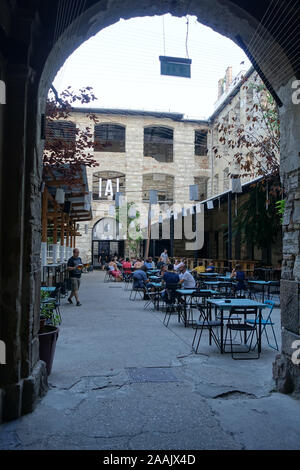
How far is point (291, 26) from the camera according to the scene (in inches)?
152

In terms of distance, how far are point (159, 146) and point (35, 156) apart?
90.0ft

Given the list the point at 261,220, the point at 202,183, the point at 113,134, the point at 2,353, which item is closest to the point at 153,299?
the point at 261,220

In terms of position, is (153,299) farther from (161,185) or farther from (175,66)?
(161,185)

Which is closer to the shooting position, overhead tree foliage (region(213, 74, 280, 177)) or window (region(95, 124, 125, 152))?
overhead tree foliage (region(213, 74, 280, 177))

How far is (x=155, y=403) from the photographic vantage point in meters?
3.62

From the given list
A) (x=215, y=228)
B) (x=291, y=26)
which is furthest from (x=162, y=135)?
(x=291, y=26)

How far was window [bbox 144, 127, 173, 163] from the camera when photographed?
29828 millimetres

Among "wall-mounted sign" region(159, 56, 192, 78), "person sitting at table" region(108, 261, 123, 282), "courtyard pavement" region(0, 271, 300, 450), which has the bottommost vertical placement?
"courtyard pavement" region(0, 271, 300, 450)

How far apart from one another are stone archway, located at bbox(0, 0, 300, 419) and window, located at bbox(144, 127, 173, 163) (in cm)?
2594

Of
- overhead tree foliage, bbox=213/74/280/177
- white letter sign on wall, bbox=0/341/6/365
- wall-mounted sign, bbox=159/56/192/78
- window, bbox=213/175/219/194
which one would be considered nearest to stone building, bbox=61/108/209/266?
window, bbox=213/175/219/194

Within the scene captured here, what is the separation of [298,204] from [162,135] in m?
26.9

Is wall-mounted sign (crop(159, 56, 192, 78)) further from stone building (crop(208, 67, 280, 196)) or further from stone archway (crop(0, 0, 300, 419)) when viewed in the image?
stone building (crop(208, 67, 280, 196))

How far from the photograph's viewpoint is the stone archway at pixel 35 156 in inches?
135

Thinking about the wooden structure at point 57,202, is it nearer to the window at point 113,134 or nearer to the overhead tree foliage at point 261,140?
the overhead tree foliage at point 261,140
